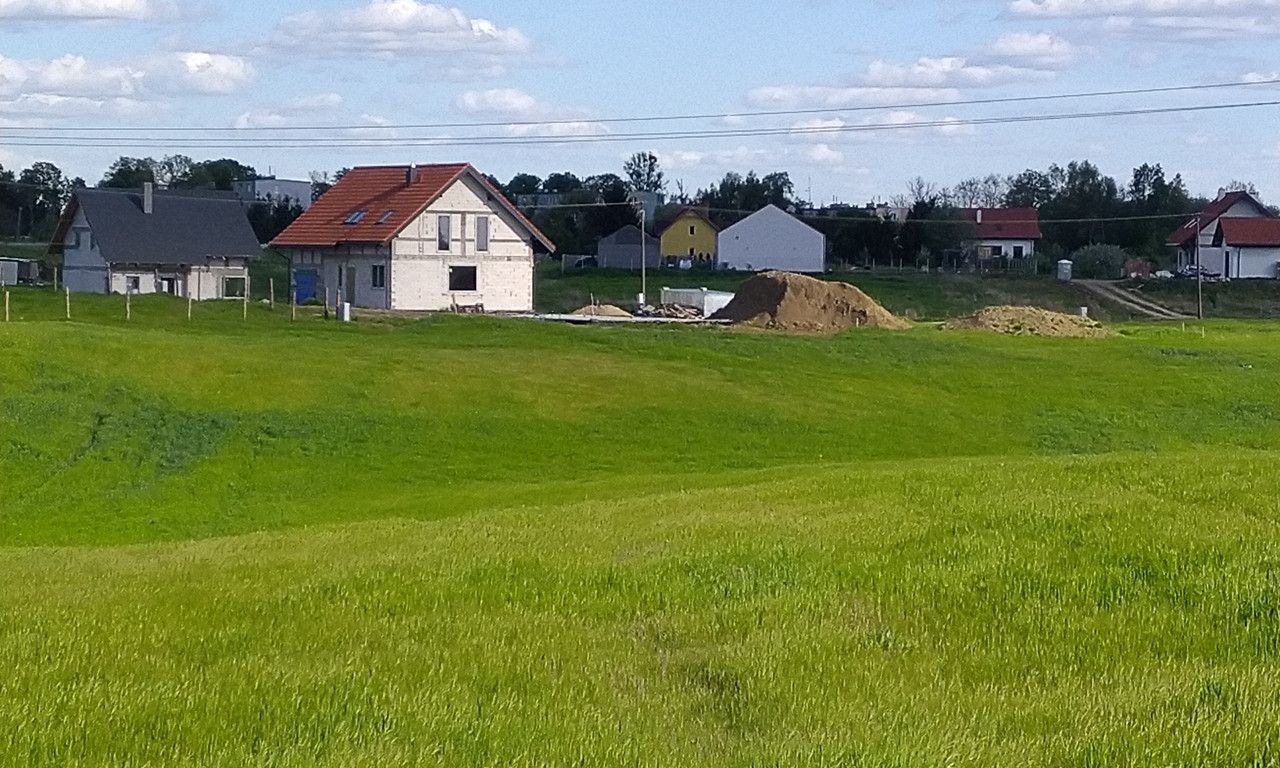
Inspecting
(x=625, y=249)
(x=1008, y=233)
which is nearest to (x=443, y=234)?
(x=625, y=249)

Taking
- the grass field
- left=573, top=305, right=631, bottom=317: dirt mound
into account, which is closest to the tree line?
left=573, top=305, right=631, bottom=317: dirt mound

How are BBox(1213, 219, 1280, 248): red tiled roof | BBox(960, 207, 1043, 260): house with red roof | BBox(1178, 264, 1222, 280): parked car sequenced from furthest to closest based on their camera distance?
BBox(960, 207, 1043, 260): house with red roof, BBox(1213, 219, 1280, 248): red tiled roof, BBox(1178, 264, 1222, 280): parked car

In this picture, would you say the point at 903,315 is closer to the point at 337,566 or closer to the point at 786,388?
the point at 786,388

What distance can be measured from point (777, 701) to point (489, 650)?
198 cm

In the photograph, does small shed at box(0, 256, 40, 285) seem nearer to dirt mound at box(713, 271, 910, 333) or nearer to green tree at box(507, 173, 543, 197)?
dirt mound at box(713, 271, 910, 333)

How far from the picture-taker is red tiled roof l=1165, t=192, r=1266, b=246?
115 meters

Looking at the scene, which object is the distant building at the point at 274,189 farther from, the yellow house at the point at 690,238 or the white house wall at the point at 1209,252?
the white house wall at the point at 1209,252

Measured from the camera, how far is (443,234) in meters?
73.7

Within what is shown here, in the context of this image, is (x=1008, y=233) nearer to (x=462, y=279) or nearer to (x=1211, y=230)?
(x=1211, y=230)

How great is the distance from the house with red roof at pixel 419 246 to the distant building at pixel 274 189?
6769 cm

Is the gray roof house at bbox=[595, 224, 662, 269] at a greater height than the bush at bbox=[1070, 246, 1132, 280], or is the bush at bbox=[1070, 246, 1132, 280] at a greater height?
the gray roof house at bbox=[595, 224, 662, 269]

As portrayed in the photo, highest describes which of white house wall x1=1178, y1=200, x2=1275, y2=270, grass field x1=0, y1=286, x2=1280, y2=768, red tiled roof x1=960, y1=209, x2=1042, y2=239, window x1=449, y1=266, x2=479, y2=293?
red tiled roof x1=960, y1=209, x2=1042, y2=239

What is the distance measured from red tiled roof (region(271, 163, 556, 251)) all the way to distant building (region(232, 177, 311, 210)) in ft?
216

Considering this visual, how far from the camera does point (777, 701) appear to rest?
823 cm
